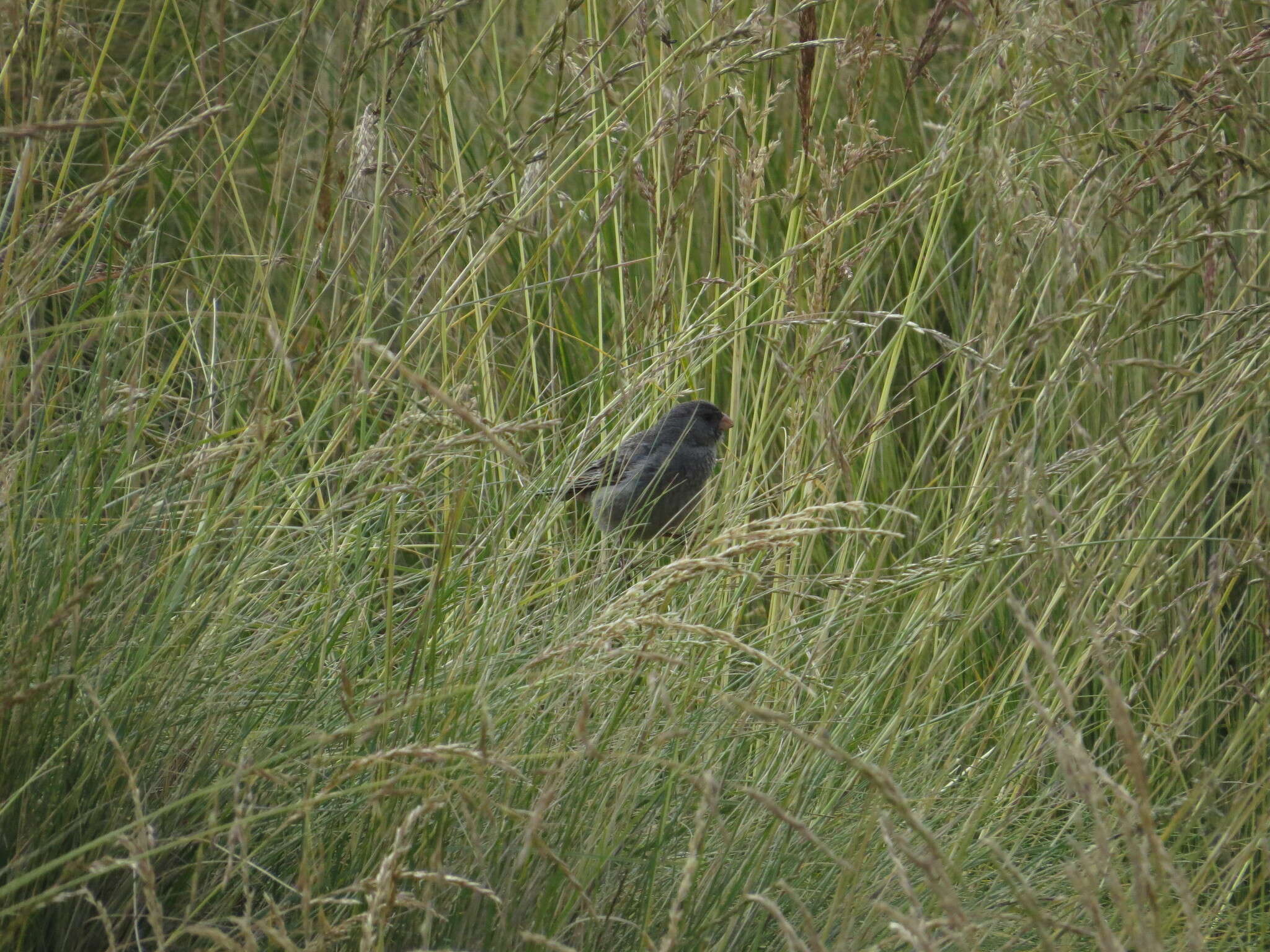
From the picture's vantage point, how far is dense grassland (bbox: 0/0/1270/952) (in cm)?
184

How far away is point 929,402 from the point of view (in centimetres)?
393

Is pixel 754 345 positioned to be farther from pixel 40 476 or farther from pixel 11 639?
pixel 11 639

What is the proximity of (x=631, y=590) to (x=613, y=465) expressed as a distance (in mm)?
1338

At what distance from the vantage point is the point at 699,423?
3.83 m

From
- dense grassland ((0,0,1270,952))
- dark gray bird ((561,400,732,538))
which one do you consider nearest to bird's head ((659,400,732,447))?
dark gray bird ((561,400,732,538))

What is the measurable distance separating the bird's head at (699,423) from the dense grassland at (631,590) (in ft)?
0.86

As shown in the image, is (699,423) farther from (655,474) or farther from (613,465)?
(613,465)

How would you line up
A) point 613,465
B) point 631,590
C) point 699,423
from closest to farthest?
point 631,590 < point 613,465 < point 699,423

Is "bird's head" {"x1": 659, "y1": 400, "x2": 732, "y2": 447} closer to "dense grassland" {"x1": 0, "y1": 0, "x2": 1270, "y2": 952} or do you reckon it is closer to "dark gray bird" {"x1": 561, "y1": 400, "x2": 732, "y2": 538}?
"dark gray bird" {"x1": 561, "y1": 400, "x2": 732, "y2": 538}

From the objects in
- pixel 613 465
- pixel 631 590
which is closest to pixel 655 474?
pixel 613 465

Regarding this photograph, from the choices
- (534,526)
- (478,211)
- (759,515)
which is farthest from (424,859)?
(759,515)

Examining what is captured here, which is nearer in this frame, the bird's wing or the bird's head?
the bird's wing

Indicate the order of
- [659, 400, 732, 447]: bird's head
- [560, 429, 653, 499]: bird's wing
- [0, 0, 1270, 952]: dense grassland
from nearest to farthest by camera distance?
[0, 0, 1270, 952]: dense grassland, [560, 429, 653, 499]: bird's wing, [659, 400, 732, 447]: bird's head

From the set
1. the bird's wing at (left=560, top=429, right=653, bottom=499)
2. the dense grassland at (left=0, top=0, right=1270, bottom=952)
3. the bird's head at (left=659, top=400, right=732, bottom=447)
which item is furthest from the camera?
the bird's head at (left=659, top=400, right=732, bottom=447)
